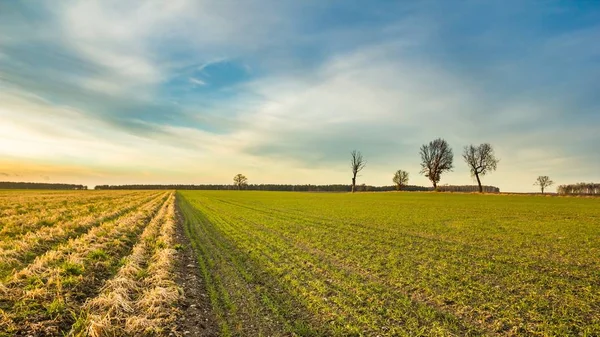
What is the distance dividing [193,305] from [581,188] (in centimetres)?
10836

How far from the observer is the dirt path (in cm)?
635

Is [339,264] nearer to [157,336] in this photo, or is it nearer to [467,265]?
[467,265]

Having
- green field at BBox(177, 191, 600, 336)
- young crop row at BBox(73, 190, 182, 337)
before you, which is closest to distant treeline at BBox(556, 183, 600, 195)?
A: green field at BBox(177, 191, 600, 336)

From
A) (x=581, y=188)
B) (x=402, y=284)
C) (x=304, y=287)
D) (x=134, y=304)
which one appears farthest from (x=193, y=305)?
(x=581, y=188)

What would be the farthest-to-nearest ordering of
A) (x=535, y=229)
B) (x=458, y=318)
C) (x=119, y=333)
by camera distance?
(x=535, y=229) → (x=458, y=318) → (x=119, y=333)

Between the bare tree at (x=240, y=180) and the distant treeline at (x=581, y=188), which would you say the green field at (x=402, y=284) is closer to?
the distant treeline at (x=581, y=188)

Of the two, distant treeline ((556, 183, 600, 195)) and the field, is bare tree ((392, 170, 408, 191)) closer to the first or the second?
distant treeline ((556, 183, 600, 195))

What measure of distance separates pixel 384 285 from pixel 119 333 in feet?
22.1

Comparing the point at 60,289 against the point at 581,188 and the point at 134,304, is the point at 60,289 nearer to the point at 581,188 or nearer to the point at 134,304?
the point at 134,304

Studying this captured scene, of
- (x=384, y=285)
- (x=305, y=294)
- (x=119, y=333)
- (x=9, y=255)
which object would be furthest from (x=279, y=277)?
(x=9, y=255)

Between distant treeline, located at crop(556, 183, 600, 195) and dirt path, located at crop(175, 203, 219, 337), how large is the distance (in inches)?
4029

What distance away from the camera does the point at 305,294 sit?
8.22m

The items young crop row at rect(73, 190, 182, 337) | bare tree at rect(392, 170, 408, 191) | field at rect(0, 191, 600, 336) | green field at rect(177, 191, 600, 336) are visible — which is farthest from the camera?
bare tree at rect(392, 170, 408, 191)

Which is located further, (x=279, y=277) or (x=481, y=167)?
(x=481, y=167)
